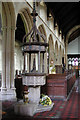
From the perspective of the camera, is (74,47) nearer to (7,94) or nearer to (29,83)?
(7,94)

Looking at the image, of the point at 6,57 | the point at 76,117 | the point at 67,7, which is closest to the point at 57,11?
the point at 67,7

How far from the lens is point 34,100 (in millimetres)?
5410

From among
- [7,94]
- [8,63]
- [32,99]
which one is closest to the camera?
[32,99]

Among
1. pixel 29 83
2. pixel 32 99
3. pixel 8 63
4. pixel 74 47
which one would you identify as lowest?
pixel 32 99

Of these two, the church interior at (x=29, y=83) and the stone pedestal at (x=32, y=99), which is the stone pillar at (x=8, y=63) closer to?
the church interior at (x=29, y=83)

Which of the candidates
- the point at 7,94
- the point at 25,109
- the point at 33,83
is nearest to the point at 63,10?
the point at 7,94

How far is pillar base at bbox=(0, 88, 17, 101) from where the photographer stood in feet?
22.4

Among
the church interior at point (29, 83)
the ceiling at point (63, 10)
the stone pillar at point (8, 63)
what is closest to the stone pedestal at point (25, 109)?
the church interior at point (29, 83)

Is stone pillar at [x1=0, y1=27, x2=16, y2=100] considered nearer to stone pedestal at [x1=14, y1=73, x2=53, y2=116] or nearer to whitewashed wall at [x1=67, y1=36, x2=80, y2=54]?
stone pedestal at [x1=14, y1=73, x2=53, y2=116]

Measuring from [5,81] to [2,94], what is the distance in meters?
0.50

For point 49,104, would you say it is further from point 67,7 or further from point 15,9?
point 67,7

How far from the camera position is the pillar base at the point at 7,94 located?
683 cm

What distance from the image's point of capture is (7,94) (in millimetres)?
6906

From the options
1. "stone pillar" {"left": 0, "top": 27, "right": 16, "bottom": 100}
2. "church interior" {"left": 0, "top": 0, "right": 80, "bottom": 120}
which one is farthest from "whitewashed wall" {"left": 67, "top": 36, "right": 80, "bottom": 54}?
"stone pillar" {"left": 0, "top": 27, "right": 16, "bottom": 100}
